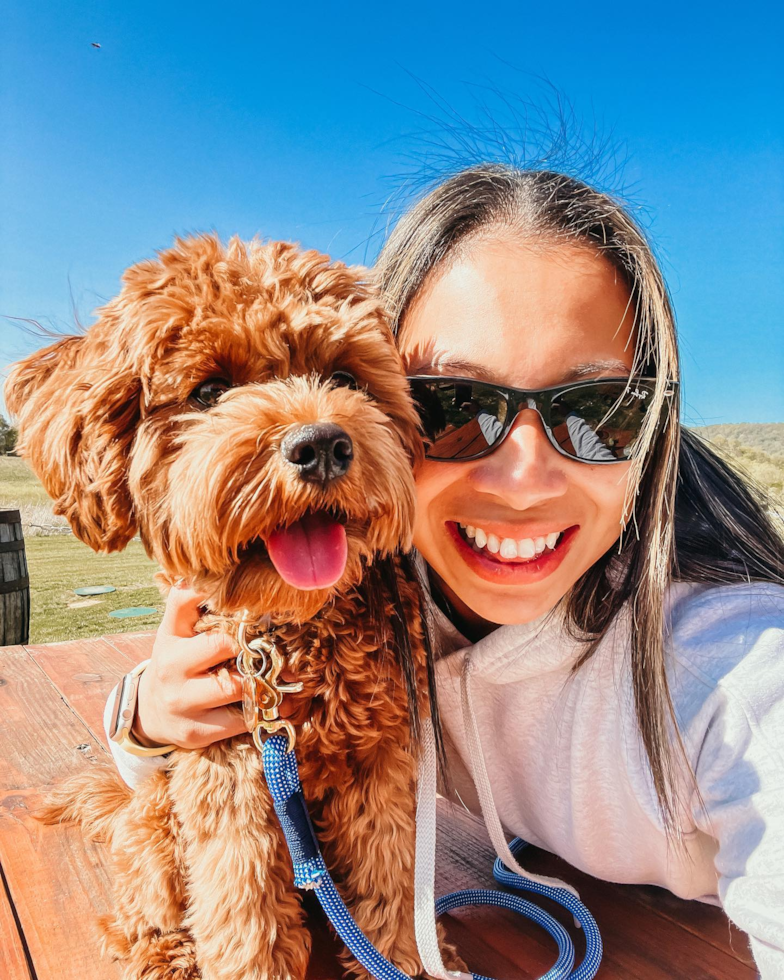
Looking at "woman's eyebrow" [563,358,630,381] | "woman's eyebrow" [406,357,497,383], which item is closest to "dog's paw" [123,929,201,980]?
"woman's eyebrow" [406,357,497,383]

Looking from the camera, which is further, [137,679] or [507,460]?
[137,679]

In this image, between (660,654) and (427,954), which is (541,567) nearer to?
(660,654)

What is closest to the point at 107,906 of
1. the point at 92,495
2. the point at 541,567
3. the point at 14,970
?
the point at 14,970

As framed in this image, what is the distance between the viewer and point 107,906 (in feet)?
5.32

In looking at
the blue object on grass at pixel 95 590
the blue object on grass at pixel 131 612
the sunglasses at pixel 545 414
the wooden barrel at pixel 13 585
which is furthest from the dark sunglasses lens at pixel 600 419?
the blue object on grass at pixel 95 590

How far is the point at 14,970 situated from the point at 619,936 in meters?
1.22

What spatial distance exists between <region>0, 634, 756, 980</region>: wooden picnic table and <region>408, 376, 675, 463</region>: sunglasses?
1.01 meters

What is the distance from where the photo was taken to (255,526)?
50.6 inches

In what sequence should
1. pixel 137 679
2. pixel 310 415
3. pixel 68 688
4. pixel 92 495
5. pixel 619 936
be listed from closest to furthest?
pixel 310 415 → pixel 92 495 → pixel 619 936 → pixel 137 679 → pixel 68 688

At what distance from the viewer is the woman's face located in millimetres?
1493

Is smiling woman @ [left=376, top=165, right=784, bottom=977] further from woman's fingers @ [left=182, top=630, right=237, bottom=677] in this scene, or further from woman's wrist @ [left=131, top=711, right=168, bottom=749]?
woman's wrist @ [left=131, top=711, right=168, bottom=749]

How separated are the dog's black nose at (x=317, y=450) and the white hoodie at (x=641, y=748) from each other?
62cm

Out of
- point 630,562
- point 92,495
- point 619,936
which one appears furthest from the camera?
point 630,562

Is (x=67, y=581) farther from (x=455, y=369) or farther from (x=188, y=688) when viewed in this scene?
(x=455, y=369)
